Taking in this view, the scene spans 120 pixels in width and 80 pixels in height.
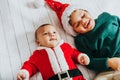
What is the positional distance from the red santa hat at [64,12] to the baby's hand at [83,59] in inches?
6.2

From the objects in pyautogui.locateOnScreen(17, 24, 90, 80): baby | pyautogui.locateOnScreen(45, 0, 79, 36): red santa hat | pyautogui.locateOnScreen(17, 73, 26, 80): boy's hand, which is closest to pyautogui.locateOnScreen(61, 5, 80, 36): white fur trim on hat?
pyautogui.locateOnScreen(45, 0, 79, 36): red santa hat

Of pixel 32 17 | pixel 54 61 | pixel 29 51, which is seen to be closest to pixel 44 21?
pixel 32 17

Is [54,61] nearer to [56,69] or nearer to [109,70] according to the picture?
[56,69]

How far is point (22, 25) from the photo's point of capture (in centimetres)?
125

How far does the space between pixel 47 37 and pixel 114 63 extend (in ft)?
0.90

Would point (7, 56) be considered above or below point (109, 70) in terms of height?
above

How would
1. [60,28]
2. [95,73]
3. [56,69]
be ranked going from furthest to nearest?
[60,28] < [95,73] < [56,69]

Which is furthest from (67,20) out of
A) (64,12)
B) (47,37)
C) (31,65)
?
(31,65)

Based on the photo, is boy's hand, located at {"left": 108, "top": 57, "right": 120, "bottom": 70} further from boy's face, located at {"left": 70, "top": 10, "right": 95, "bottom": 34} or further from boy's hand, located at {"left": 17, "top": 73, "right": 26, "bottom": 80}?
boy's hand, located at {"left": 17, "top": 73, "right": 26, "bottom": 80}

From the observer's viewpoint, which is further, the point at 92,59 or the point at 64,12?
the point at 64,12

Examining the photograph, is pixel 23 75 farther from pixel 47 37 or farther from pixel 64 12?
pixel 64 12

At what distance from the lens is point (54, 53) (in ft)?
3.43

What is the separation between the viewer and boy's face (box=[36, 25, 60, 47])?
1068mm

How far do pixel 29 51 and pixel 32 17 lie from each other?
8.3 inches
